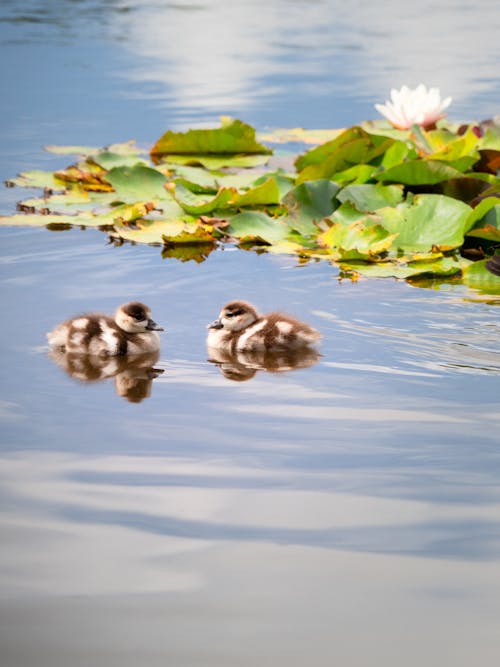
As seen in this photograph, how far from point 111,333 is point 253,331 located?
2.06 ft

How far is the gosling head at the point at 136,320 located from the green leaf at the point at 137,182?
2605 millimetres

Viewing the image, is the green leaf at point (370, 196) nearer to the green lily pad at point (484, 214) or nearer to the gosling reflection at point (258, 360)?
the green lily pad at point (484, 214)

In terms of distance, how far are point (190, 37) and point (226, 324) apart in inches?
442

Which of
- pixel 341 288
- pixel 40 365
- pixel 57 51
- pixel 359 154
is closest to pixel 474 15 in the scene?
pixel 57 51

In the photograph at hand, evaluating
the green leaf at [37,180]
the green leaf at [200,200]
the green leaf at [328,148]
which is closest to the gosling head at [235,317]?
the green leaf at [200,200]

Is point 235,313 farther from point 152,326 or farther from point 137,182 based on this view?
point 137,182

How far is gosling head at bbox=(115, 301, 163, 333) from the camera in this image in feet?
17.6

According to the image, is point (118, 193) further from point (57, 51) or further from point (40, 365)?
point (57, 51)

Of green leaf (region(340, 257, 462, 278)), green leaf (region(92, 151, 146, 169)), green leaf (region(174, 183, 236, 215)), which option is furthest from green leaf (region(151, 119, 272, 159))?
green leaf (region(340, 257, 462, 278))

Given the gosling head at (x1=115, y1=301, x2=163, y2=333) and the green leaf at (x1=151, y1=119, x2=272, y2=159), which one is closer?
the gosling head at (x1=115, y1=301, x2=163, y2=333)

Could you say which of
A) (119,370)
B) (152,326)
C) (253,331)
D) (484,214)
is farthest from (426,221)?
(119,370)

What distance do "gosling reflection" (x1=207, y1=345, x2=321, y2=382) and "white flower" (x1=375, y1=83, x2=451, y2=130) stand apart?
3102 mm

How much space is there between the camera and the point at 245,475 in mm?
4031

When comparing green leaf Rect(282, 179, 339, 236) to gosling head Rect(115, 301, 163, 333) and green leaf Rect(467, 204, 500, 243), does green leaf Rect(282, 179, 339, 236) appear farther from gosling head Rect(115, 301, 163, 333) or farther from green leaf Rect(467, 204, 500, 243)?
gosling head Rect(115, 301, 163, 333)
